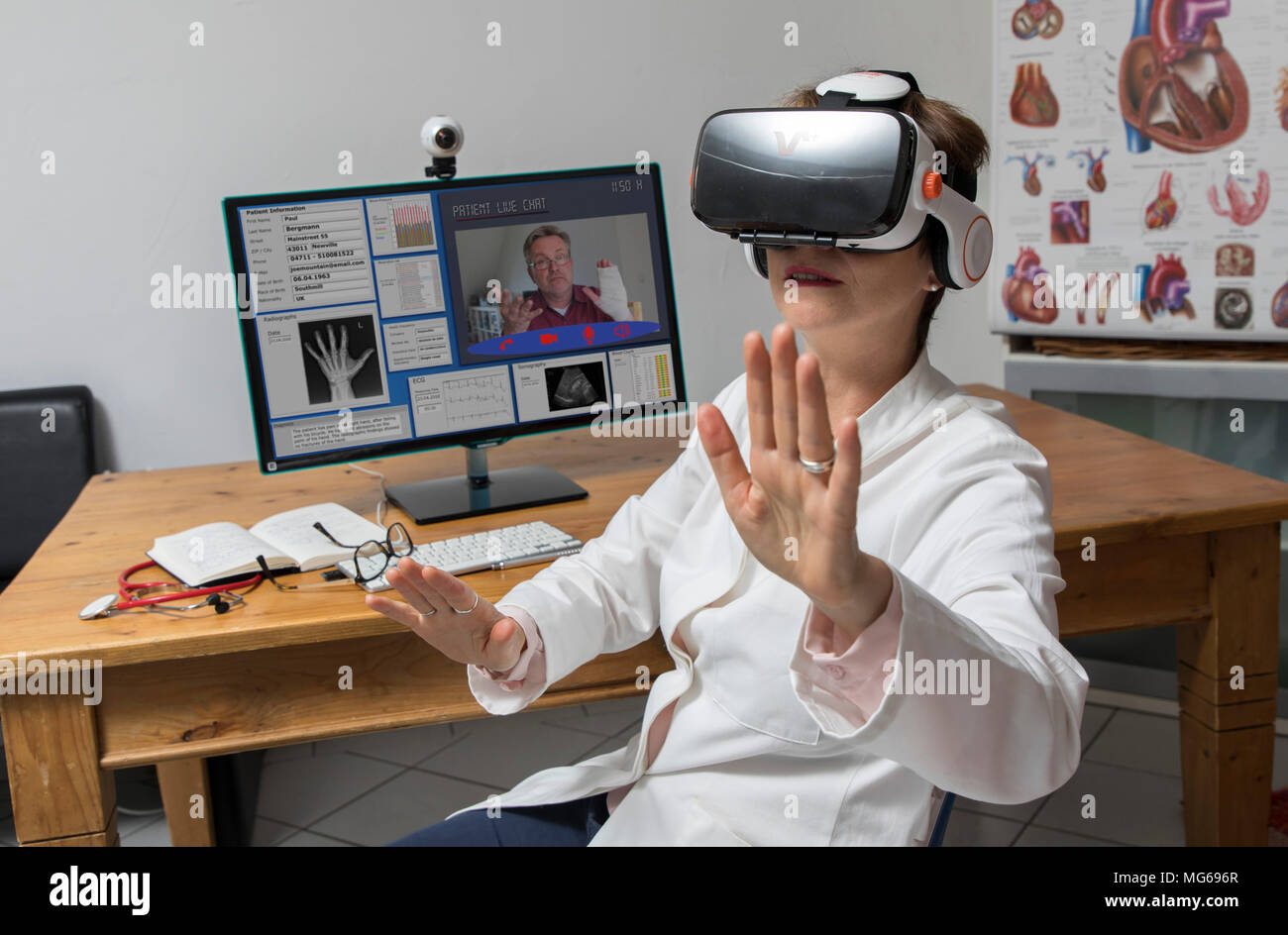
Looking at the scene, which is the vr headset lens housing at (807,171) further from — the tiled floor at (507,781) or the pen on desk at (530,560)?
the tiled floor at (507,781)

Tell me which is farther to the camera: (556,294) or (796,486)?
(556,294)

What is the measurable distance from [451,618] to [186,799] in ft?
4.65

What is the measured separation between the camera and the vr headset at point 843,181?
118cm

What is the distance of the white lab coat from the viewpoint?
896 mm

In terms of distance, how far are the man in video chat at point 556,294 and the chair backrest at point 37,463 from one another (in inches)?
48.4

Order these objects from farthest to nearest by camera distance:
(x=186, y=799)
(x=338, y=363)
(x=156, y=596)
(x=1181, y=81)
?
1. (x=1181, y=81)
2. (x=186, y=799)
3. (x=338, y=363)
4. (x=156, y=596)

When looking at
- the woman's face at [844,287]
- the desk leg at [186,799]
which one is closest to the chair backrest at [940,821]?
the woman's face at [844,287]

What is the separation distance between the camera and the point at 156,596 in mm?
1673

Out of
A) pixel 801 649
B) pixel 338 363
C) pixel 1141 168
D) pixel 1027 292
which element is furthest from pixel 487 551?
pixel 1141 168

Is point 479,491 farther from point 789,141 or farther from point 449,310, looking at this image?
point 789,141

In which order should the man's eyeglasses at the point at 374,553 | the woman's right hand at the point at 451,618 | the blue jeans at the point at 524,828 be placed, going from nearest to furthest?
the woman's right hand at the point at 451,618
the blue jeans at the point at 524,828
the man's eyeglasses at the point at 374,553

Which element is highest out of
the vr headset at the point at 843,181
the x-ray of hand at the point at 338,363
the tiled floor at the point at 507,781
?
the vr headset at the point at 843,181

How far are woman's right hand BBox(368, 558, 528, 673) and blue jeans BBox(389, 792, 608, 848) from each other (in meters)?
0.22

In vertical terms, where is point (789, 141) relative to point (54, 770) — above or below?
above
